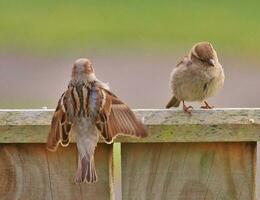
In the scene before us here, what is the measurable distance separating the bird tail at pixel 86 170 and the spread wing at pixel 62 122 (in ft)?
0.29

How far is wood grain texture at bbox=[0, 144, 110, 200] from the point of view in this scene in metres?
3.37

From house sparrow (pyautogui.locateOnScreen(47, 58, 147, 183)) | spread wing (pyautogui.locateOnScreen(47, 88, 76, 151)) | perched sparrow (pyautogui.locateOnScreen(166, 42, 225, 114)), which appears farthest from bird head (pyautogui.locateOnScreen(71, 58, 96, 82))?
perched sparrow (pyautogui.locateOnScreen(166, 42, 225, 114))

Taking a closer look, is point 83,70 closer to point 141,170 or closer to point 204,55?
point 141,170

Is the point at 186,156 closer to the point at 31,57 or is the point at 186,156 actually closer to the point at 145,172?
the point at 145,172

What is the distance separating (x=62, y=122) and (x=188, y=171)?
→ 1.39 ft

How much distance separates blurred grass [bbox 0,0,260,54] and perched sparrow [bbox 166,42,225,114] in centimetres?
1355

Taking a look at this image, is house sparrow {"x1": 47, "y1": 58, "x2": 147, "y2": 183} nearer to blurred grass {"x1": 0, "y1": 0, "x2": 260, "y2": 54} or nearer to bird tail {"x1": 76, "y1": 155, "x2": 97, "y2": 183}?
bird tail {"x1": 76, "y1": 155, "x2": 97, "y2": 183}

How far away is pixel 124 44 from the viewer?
20.4 meters

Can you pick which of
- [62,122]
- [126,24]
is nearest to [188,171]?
[62,122]


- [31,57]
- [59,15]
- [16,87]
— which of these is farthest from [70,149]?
[59,15]

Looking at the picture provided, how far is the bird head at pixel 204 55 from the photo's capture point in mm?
5410

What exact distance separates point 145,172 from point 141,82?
12934 mm

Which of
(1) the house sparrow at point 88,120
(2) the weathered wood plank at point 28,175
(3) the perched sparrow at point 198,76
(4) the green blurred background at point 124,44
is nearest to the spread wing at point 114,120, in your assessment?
(1) the house sparrow at point 88,120

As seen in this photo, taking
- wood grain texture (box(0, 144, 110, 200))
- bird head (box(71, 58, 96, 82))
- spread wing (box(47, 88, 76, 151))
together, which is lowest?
wood grain texture (box(0, 144, 110, 200))
